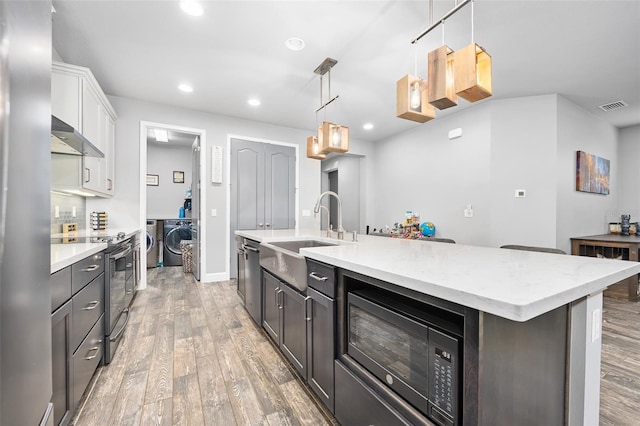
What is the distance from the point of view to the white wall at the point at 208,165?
3.79 meters

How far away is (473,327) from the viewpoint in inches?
29.7

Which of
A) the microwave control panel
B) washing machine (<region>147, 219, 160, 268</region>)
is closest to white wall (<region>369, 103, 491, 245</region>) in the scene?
the microwave control panel

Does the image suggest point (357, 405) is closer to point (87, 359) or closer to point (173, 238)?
point (87, 359)

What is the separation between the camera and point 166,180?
645cm

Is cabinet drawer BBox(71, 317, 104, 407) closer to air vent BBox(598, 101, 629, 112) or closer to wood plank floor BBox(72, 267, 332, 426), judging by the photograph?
wood plank floor BBox(72, 267, 332, 426)

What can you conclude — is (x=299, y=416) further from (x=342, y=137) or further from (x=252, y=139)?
(x=252, y=139)

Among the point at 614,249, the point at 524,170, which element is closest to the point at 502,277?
the point at 524,170

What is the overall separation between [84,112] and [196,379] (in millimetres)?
2666

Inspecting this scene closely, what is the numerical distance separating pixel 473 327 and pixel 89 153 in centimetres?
291

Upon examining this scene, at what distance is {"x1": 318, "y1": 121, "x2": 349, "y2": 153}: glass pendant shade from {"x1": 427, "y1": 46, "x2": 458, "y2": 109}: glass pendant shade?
1150 mm

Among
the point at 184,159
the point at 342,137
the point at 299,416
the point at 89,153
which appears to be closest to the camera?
the point at 299,416

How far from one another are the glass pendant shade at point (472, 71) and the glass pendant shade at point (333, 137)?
1265 mm

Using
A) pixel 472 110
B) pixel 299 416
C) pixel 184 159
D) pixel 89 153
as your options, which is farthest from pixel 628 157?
pixel 184 159

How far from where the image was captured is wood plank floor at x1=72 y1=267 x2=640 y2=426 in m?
1.49
